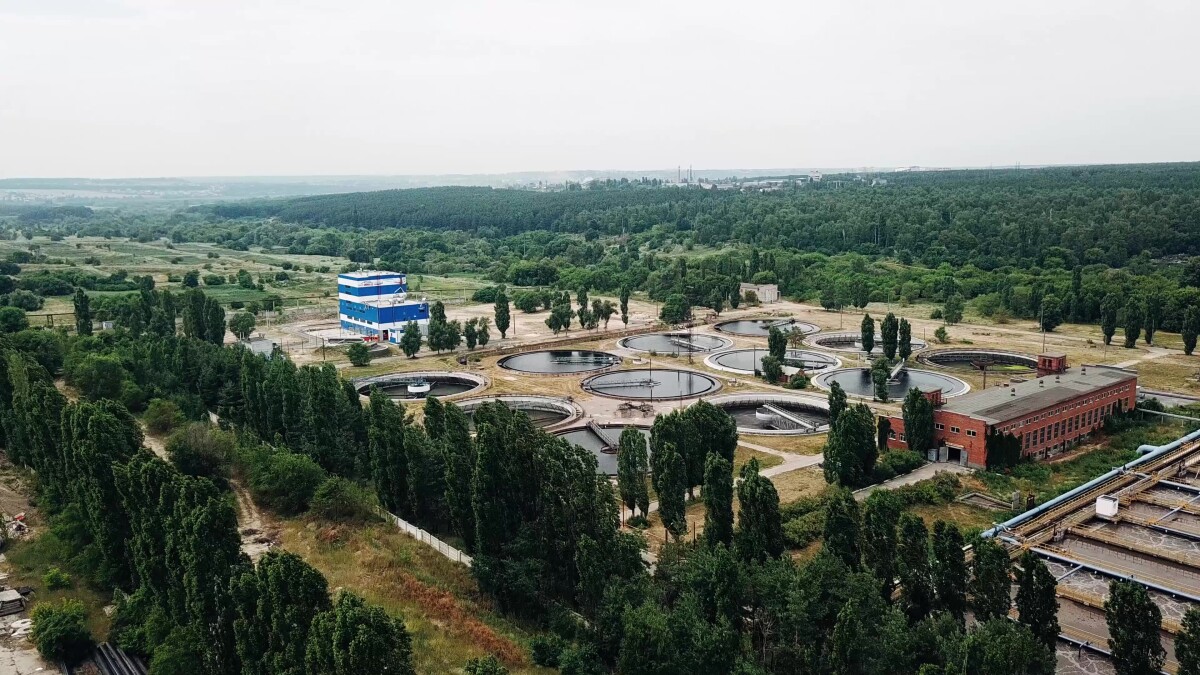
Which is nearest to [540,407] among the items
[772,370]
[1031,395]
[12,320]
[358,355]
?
[772,370]

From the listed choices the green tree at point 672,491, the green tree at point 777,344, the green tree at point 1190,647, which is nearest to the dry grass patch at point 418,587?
the green tree at point 672,491

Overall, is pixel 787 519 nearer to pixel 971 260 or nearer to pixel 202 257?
pixel 971 260

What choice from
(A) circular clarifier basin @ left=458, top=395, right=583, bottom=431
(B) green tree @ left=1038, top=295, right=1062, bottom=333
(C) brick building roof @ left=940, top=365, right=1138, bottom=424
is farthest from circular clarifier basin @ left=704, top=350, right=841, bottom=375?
(B) green tree @ left=1038, top=295, right=1062, bottom=333

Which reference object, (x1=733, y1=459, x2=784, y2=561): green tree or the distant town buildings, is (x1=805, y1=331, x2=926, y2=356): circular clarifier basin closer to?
the distant town buildings

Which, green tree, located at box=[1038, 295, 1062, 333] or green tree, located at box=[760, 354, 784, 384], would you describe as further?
green tree, located at box=[1038, 295, 1062, 333]

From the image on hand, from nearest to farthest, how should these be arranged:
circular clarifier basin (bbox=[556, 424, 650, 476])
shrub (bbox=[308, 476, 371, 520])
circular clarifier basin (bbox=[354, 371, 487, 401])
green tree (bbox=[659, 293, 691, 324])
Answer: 1. shrub (bbox=[308, 476, 371, 520])
2. circular clarifier basin (bbox=[556, 424, 650, 476])
3. circular clarifier basin (bbox=[354, 371, 487, 401])
4. green tree (bbox=[659, 293, 691, 324])

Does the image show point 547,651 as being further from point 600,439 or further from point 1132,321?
point 1132,321
